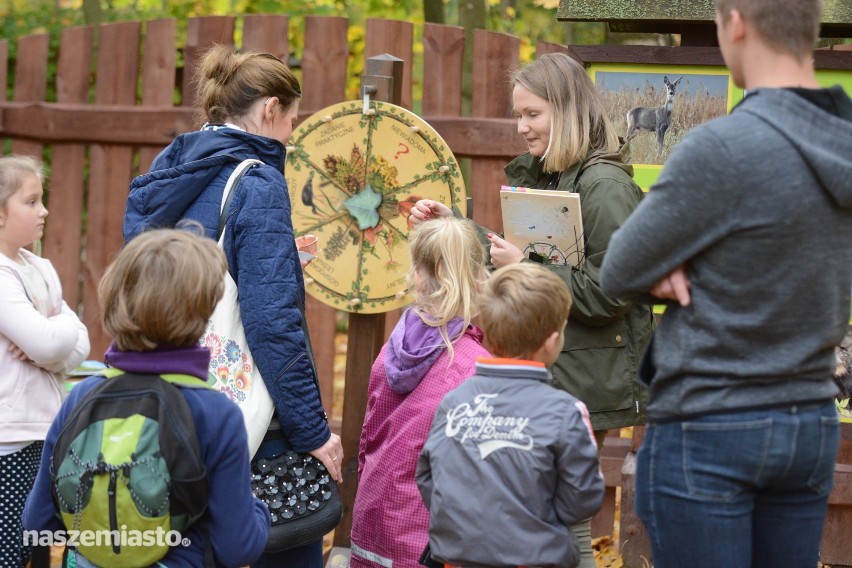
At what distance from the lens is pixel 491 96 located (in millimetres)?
4852

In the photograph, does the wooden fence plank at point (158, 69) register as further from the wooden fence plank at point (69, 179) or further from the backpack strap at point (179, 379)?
the backpack strap at point (179, 379)

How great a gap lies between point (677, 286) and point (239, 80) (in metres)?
1.61

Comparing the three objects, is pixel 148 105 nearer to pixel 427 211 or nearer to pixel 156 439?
pixel 427 211

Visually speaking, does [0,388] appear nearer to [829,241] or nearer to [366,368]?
[366,368]

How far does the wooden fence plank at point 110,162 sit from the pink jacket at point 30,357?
1779mm

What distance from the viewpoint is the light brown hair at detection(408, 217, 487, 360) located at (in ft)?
10.3

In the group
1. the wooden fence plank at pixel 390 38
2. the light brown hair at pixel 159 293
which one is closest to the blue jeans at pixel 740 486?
the light brown hair at pixel 159 293

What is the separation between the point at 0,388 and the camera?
11.4 feet

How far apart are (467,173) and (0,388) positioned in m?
2.32

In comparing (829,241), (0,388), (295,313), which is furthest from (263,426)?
(829,241)

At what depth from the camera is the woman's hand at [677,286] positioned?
216 cm

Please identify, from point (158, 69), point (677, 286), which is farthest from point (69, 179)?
point (677, 286)

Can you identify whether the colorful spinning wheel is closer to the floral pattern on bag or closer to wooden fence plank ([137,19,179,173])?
the floral pattern on bag

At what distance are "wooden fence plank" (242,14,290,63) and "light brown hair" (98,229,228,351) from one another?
302cm
